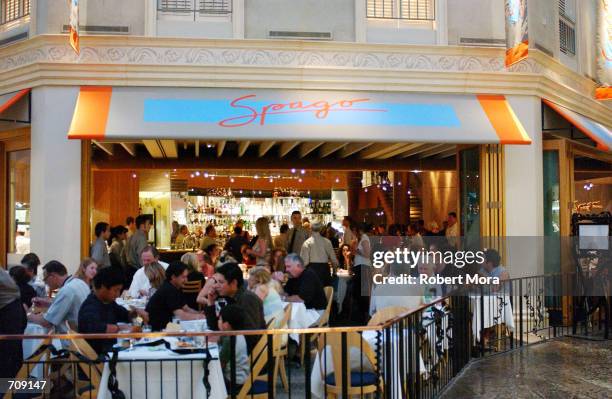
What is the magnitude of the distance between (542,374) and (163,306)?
467cm

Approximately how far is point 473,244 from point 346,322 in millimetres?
2659

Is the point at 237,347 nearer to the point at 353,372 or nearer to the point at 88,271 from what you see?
the point at 353,372

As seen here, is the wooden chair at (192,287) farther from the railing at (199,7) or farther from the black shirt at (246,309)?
Answer: the railing at (199,7)

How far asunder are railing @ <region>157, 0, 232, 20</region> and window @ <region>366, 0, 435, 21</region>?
2.48 metres

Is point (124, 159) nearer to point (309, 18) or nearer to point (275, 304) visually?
point (309, 18)

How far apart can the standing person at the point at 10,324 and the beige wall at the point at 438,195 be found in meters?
15.5

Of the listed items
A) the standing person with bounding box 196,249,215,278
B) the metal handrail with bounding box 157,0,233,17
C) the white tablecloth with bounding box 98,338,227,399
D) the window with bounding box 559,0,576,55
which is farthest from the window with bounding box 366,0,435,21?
the white tablecloth with bounding box 98,338,227,399

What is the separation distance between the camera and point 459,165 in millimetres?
13297

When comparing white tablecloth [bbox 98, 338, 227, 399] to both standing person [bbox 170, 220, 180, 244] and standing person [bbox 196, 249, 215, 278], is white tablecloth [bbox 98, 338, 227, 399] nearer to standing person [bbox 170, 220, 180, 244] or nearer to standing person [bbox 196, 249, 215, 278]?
standing person [bbox 196, 249, 215, 278]

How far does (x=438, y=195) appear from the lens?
21.5 m

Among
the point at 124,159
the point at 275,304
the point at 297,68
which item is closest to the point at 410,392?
the point at 275,304

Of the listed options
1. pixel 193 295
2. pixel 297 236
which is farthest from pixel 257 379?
pixel 297 236

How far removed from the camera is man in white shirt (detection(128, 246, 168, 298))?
31.0 ft

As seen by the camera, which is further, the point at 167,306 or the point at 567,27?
the point at 567,27
